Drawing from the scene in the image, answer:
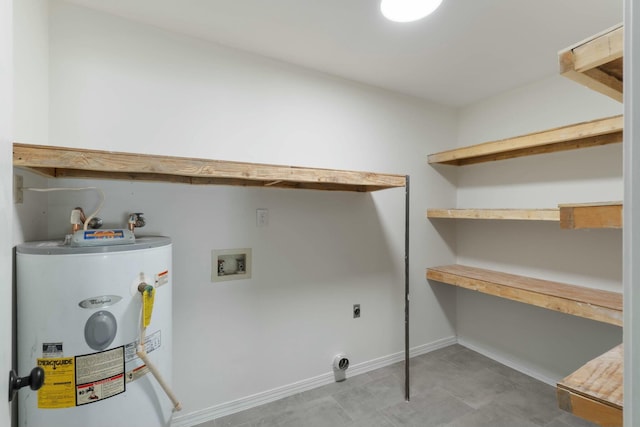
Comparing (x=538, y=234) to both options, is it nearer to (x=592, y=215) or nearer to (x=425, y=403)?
(x=425, y=403)

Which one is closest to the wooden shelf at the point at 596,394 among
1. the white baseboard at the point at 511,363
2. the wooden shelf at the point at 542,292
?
the wooden shelf at the point at 542,292

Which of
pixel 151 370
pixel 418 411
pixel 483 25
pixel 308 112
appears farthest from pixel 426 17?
pixel 418 411

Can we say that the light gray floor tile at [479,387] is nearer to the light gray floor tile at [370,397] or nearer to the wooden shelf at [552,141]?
the light gray floor tile at [370,397]

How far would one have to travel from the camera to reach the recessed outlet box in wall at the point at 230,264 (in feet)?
6.19

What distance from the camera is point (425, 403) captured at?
2055 millimetres

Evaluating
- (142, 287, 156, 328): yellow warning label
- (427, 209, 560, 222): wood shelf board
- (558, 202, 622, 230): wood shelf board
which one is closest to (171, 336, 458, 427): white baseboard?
(142, 287, 156, 328): yellow warning label

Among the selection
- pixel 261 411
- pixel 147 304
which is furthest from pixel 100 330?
pixel 261 411

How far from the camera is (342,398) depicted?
82.6 inches

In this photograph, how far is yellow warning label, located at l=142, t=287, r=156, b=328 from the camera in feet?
3.89

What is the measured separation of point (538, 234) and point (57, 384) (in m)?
3.06

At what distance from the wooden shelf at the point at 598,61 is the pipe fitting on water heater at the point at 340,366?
85.6 inches

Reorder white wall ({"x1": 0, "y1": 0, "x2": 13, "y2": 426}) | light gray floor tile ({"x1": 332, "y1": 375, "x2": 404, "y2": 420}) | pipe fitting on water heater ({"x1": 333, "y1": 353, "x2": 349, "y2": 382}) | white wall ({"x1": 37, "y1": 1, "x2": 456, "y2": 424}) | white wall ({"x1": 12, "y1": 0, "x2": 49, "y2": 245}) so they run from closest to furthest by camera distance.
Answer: white wall ({"x1": 0, "y1": 0, "x2": 13, "y2": 426}) < white wall ({"x1": 12, "y1": 0, "x2": 49, "y2": 245}) < white wall ({"x1": 37, "y1": 1, "x2": 456, "y2": 424}) < light gray floor tile ({"x1": 332, "y1": 375, "x2": 404, "y2": 420}) < pipe fitting on water heater ({"x1": 333, "y1": 353, "x2": 349, "y2": 382})

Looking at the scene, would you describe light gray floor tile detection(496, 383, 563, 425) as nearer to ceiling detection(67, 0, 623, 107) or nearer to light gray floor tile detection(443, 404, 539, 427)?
light gray floor tile detection(443, 404, 539, 427)

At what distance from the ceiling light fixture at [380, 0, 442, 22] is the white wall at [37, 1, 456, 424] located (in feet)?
2.61
